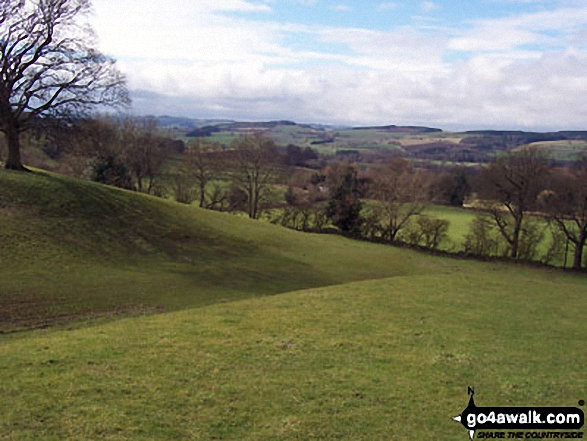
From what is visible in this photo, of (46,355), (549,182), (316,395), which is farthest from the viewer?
(549,182)

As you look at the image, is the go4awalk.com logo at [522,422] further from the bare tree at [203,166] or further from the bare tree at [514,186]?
the bare tree at [203,166]

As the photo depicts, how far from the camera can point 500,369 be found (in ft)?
41.8

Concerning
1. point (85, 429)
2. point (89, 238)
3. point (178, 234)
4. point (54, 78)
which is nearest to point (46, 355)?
point (85, 429)

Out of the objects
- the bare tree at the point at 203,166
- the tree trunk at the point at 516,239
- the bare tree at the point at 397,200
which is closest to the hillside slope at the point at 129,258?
the tree trunk at the point at 516,239

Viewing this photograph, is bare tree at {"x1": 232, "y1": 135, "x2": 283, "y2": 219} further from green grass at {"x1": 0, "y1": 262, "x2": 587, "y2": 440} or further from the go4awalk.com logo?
the go4awalk.com logo

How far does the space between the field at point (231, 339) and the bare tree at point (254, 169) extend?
118 feet


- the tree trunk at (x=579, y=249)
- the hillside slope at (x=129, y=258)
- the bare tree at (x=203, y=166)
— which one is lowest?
the tree trunk at (x=579, y=249)

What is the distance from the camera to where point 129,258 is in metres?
27.5

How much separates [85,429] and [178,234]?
26.6m

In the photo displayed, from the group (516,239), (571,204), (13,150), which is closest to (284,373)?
(13,150)

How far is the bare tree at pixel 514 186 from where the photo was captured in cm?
5134

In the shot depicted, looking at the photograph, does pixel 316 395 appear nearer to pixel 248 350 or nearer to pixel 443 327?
pixel 248 350

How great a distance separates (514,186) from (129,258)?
42.3m

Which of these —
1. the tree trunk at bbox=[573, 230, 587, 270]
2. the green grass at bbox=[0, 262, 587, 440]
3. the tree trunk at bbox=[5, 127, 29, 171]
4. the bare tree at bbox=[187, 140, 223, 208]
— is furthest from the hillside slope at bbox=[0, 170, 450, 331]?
the bare tree at bbox=[187, 140, 223, 208]
